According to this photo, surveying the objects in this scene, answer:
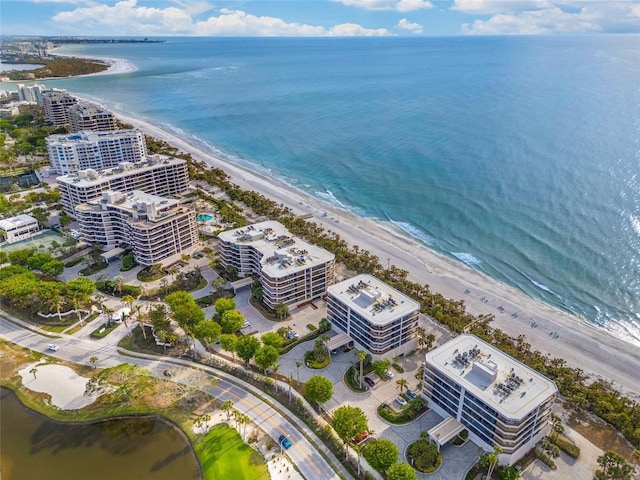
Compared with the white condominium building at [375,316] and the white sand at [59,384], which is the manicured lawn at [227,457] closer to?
the white sand at [59,384]

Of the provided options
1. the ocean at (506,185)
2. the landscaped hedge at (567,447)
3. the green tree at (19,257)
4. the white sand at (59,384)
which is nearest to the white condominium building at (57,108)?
the ocean at (506,185)

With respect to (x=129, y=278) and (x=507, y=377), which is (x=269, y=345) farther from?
(x=129, y=278)

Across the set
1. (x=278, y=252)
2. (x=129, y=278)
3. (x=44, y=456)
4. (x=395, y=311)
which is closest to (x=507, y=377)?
(x=395, y=311)

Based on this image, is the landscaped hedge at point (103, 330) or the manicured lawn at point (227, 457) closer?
the manicured lawn at point (227, 457)

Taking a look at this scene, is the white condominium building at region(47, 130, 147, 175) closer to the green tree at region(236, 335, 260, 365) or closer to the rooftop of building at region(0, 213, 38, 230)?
the rooftop of building at region(0, 213, 38, 230)

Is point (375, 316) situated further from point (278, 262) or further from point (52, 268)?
point (52, 268)

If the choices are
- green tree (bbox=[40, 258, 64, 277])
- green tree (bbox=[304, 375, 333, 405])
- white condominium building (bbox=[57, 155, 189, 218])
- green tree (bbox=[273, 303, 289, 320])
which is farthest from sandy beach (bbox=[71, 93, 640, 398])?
green tree (bbox=[40, 258, 64, 277])

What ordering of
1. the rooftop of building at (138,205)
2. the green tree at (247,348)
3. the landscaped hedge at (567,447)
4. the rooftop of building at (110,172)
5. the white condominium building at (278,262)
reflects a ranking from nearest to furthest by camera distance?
the landscaped hedge at (567,447)
the green tree at (247,348)
the white condominium building at (278,262)
the rooftop of building at (138,205)
the rooftop of building at (110,172)

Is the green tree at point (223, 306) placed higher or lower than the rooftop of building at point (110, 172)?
lower
